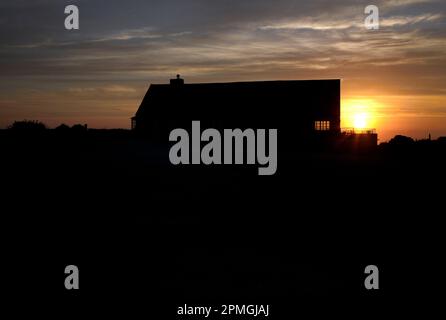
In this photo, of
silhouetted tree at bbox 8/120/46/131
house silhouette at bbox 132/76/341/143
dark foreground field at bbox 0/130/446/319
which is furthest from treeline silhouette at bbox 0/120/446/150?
dark foreground field at bbox 0/130/446/319

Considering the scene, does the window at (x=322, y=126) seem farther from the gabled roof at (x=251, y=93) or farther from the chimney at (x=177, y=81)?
the chimney at (x=177, y=81)

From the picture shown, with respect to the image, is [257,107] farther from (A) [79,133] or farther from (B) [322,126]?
(A) [79,133]

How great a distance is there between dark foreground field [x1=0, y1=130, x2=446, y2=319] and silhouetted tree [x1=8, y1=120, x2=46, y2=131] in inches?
648

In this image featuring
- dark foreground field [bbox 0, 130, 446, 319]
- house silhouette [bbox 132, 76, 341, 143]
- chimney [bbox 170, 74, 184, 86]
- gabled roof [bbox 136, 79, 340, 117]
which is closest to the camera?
dark foreground field [bbox 0, 130, 446, 319]

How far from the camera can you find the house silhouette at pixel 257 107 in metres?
A: 51.1

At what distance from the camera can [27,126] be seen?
42.0 metres

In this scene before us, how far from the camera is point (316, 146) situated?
4906 cm

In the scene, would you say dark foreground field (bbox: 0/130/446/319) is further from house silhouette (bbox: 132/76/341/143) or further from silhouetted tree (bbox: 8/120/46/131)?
house silhouette (bbox: 132/76/341/143)

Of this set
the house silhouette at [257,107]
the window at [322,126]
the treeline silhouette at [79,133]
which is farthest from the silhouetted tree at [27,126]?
the window at [322,126]

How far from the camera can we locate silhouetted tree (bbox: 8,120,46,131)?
40.3m

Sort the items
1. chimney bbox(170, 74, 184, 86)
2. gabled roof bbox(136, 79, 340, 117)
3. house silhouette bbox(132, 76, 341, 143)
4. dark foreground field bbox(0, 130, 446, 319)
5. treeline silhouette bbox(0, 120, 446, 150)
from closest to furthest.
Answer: dark foreground field bbox(0, 130, 446, 319)
treeline silhouette bbox(0, 120, 446, 150)
house silhouette bbox(132, 76, 341, 143)
gabled roof bbox(136, 79, 340, 117)
chimney bbox(170, 74, 184, 86)

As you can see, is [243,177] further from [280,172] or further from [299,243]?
[299,243]
